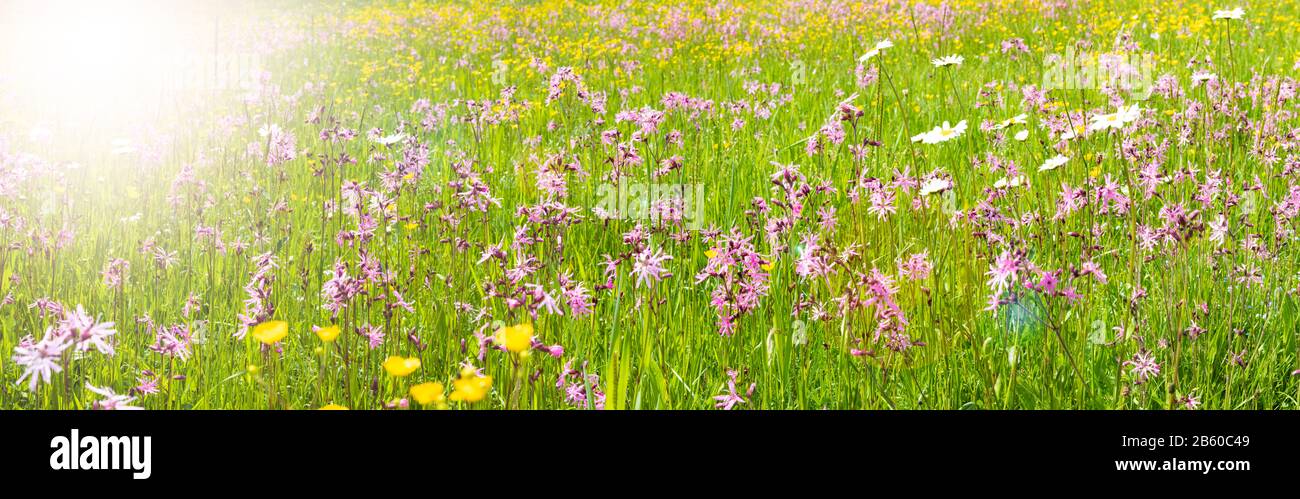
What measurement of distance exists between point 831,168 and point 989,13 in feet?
22.8

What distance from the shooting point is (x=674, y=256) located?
2590mm

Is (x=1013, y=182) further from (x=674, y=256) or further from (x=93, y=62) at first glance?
(x=93, y=62)

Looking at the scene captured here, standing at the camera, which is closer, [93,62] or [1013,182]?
[1013,182]

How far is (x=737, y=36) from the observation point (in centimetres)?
909

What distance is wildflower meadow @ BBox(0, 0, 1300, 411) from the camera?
6.09ft

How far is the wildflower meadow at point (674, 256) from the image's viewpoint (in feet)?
6.09
